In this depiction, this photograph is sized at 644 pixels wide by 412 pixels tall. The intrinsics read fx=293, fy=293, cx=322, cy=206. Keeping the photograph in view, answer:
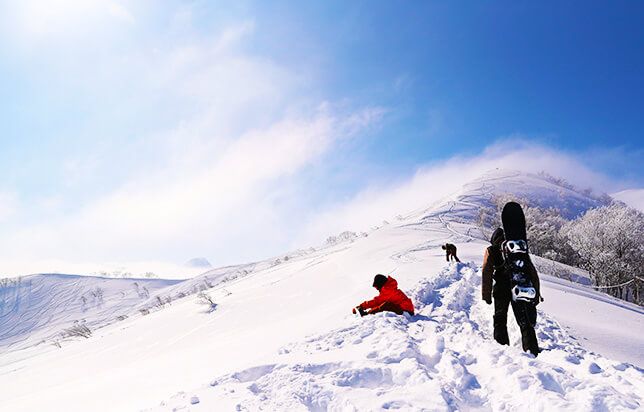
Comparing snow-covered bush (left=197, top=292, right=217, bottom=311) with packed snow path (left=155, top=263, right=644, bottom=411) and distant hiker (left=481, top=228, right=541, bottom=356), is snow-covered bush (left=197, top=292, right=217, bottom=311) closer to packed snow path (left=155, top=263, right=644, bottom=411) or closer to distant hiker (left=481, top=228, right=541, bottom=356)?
packed snow path (left=155, top=263, right=644, bottom=411)

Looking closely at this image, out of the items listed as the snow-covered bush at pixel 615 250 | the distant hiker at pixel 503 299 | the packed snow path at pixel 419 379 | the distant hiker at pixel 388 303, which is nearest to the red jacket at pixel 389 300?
the distant hiker at pixel 388 303

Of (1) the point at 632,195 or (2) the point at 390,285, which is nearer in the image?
(2) the point at 390,285

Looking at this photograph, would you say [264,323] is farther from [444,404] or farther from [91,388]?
[444,404]

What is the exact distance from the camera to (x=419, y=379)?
3.24 m

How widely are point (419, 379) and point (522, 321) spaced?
7.83 feet

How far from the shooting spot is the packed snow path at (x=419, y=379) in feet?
9.10

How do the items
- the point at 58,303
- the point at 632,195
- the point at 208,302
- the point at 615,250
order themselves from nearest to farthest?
the point at 208,302, the point at 615,250, the point at 58,303, the point at 632,195

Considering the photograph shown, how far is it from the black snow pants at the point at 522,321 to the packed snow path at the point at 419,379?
1.33 ft

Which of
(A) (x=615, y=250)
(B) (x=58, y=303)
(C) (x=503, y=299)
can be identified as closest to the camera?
(C) (x=503, y=299)

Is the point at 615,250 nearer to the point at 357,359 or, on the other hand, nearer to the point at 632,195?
the point at 357,359

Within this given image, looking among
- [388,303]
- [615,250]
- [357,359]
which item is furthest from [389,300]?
[615,250]

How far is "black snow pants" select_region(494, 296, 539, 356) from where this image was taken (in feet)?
14.3

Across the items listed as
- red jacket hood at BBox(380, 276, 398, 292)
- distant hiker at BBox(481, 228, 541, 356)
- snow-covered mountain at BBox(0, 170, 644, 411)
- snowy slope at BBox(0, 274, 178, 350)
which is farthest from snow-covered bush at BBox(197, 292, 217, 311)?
snowy slope at BBox(0, 274, 178, 350)

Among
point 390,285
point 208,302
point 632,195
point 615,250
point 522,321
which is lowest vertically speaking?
point 632,195
